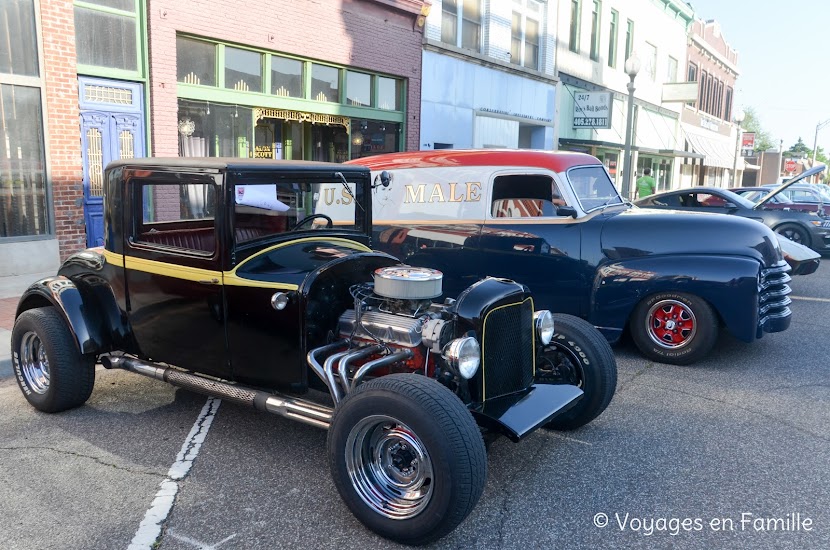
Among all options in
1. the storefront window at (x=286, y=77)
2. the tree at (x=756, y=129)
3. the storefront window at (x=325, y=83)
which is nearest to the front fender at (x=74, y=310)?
the storefront window at (x=286, y=77)

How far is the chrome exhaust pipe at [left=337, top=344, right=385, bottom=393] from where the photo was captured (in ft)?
11.5

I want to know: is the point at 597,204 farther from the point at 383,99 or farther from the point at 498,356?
the point at 383,99

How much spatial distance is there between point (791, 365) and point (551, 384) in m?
3.48

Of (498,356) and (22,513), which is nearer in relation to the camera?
(22,513)

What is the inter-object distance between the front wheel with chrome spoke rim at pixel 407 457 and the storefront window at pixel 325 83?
1026cm

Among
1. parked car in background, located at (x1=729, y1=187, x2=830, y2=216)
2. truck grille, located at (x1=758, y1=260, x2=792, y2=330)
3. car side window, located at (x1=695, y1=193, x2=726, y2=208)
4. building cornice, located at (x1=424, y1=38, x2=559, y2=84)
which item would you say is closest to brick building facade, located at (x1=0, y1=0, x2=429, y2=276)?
building cornice, located at (x1=424, y1=38, x2=559, y2=84)

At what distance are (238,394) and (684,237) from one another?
4.35 m

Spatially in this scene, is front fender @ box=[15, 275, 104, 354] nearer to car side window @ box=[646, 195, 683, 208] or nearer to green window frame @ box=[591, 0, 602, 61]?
car side window @ box=[646, 195, 683, 208]

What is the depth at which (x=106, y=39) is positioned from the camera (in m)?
9.34

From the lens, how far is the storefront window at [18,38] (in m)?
8.40

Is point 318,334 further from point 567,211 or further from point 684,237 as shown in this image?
point 684,237

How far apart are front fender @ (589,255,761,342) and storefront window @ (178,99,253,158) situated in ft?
22.9

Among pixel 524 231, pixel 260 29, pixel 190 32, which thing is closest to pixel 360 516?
pixel 524 231

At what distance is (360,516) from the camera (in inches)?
125
